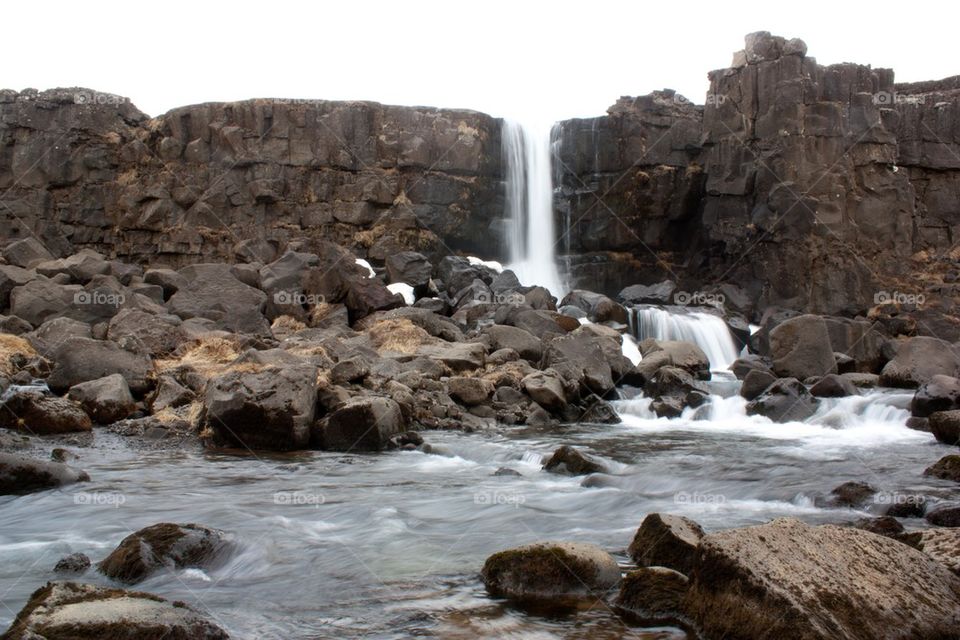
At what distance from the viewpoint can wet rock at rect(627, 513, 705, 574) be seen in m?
6.88

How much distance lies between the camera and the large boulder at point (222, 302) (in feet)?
68.9

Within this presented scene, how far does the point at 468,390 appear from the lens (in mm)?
16984

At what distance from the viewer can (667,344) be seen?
22.3 meters

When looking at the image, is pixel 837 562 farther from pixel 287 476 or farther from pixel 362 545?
pixel 287 476

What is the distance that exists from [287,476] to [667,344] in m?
12.9

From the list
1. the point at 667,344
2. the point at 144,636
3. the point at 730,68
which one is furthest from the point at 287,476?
the point at 730,68

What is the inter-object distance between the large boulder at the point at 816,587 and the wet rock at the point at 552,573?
840 mm

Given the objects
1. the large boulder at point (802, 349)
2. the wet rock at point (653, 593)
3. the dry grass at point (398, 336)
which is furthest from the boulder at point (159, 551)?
the large boulder at point (802, 349)

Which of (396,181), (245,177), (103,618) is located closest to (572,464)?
(103,618)

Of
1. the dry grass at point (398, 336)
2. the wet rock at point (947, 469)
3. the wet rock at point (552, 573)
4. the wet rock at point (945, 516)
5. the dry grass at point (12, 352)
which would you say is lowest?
the wet rock at point (947, 469)

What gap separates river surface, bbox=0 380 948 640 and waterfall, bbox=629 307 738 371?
30.5 feet

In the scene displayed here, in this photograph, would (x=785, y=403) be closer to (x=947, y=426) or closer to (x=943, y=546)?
(x=947, y=426)

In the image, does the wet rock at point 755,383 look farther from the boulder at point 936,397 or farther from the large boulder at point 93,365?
the large boulder at point 93,365

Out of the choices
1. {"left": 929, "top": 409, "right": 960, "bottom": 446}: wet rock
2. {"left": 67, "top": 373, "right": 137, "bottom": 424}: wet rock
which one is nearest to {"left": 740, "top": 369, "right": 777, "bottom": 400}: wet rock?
{"left": 929, "top": 409, "right": 960, "bottom": 446}: wet rock
